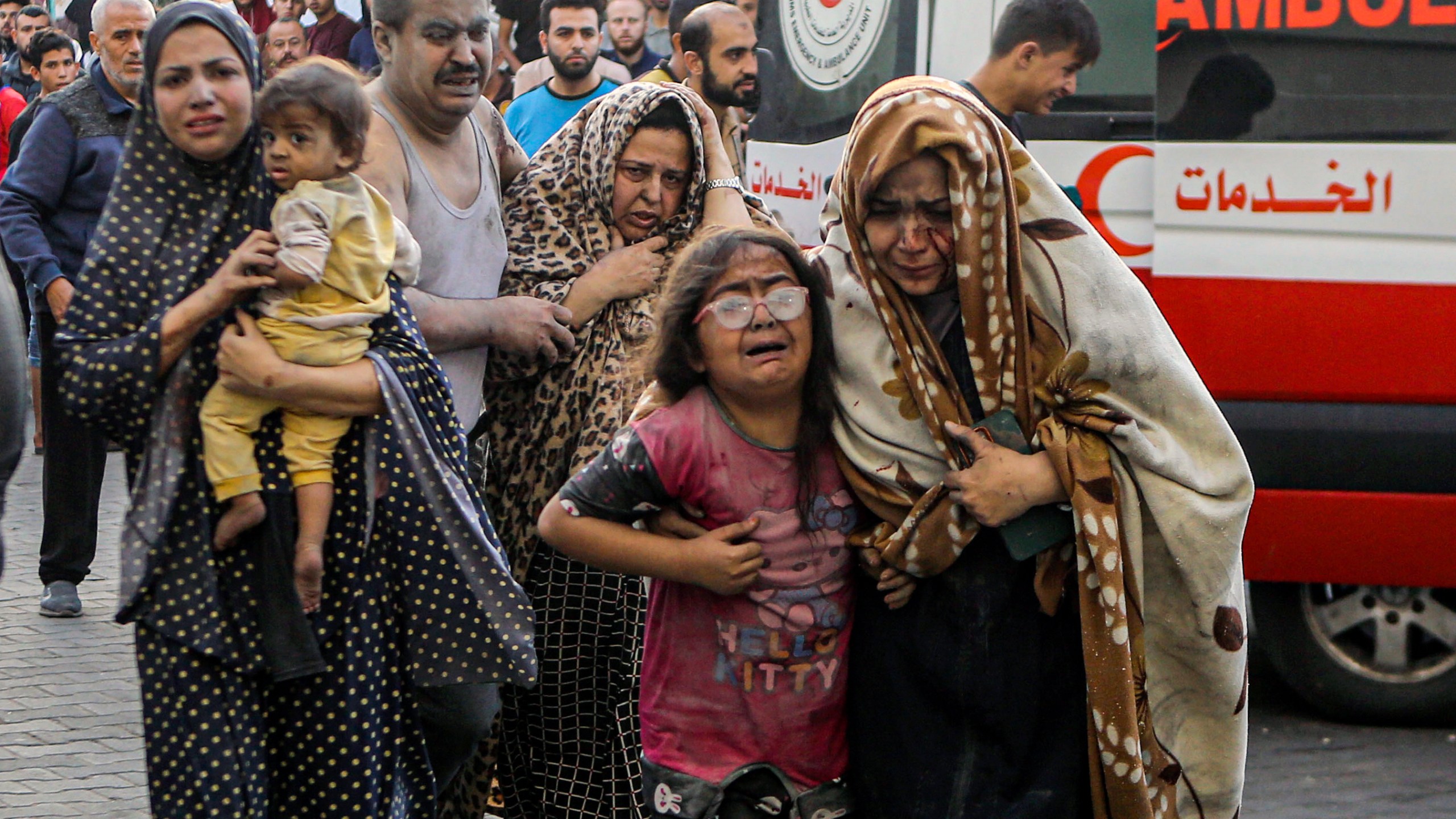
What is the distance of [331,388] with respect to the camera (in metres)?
2.96

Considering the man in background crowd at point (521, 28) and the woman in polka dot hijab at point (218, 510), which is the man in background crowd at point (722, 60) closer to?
the woman in polka dot hijab at point (218, 510)

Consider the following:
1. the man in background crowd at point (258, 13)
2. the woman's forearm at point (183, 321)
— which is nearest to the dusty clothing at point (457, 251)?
the woman's forearm at point (183, 321)

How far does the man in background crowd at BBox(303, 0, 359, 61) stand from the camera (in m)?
11.9

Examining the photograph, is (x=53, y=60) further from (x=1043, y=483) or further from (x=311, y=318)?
(x=1043, y=483)

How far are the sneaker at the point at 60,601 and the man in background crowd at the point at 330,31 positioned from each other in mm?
5939

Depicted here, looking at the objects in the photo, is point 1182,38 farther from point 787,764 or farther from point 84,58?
point 84,58

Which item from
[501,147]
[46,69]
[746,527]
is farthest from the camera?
[46,69]

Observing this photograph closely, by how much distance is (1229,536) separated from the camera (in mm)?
2605

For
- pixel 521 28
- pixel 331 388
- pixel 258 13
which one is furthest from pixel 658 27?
pixel 331 388

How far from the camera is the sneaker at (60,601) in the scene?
6500 mm

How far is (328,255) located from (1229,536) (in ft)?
5.08

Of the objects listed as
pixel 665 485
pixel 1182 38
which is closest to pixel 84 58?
pixel 1182 38

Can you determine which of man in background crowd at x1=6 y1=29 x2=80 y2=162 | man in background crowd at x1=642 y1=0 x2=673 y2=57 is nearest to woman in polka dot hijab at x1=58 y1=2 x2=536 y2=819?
man in background crowd at x1=6 y1=29 x2=80 y2=162

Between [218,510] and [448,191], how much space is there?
99cm
